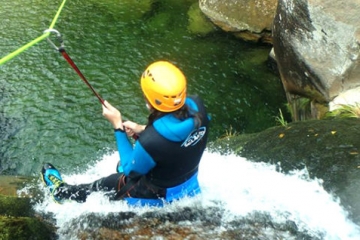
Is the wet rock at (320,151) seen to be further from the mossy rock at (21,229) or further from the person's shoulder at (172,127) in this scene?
the mossy rock at (21,229)

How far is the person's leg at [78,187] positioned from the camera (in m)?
5.20

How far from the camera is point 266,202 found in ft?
17.5

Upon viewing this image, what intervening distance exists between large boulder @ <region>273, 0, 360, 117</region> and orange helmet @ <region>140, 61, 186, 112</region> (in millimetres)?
5212

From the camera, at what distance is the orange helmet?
151 inches

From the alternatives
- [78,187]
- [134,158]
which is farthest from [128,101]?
[134,158]

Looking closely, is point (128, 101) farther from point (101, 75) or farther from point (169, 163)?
point (169, 163)

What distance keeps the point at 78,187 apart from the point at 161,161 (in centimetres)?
177

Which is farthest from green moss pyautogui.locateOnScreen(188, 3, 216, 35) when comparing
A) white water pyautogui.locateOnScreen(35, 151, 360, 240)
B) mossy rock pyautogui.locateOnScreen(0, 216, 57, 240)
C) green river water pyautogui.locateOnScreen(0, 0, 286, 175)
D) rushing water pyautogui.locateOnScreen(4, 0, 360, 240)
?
mossy rock pyautogui.locateOnScreen(0, 216, 57, 240)

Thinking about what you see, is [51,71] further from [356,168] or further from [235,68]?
[356,168]

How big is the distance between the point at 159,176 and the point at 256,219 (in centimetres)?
142

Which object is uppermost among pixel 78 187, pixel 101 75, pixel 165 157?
pixel 165 157

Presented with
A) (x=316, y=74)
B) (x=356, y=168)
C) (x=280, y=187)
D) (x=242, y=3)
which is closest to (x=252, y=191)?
(x=280, y=187)

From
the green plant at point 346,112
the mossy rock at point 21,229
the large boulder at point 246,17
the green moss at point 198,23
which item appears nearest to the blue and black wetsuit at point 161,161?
the mossy rock at point 21,229

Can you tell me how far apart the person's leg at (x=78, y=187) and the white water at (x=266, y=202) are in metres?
0.10
